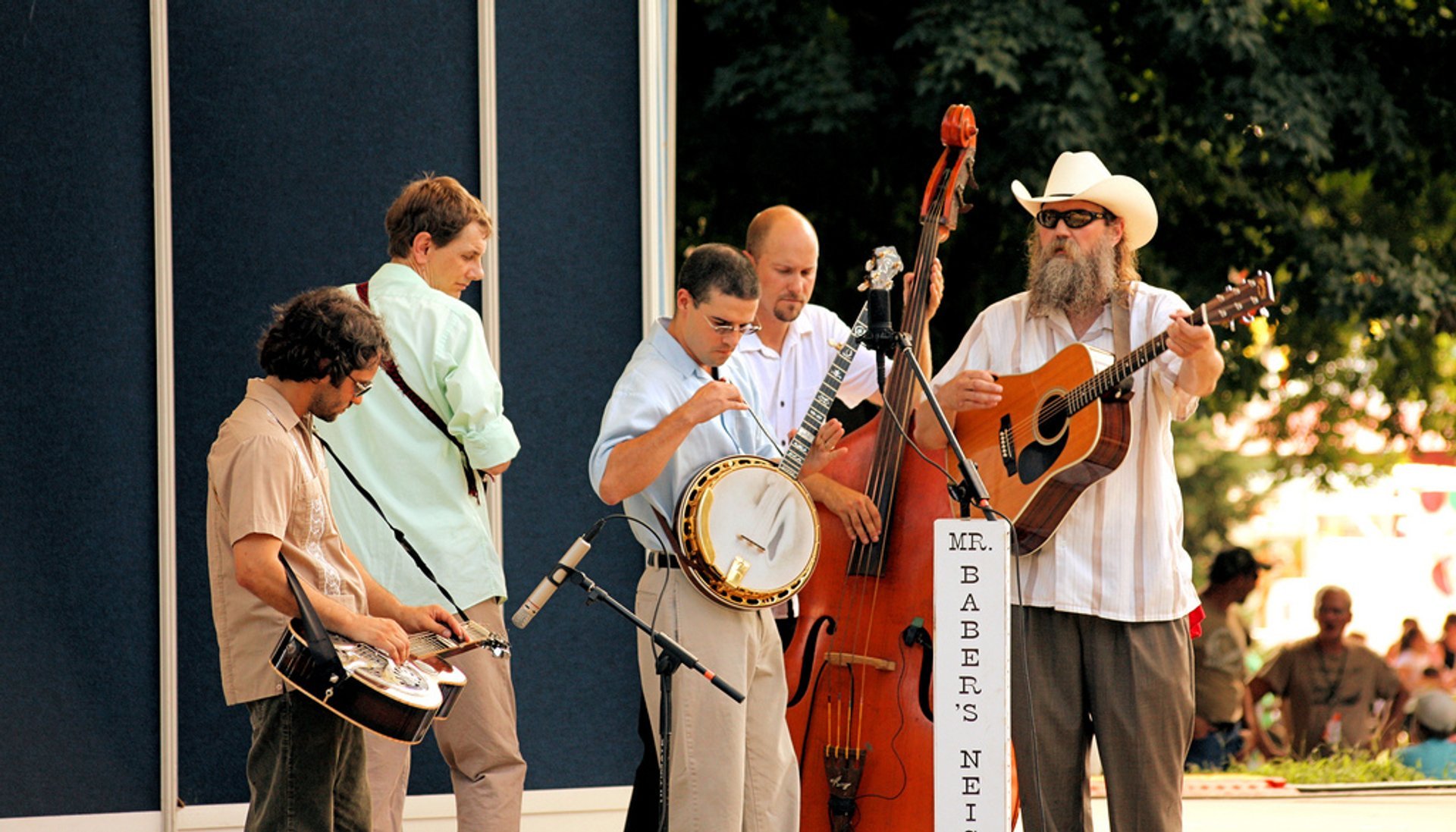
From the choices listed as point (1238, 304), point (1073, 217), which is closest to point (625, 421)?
point (1073, 217)

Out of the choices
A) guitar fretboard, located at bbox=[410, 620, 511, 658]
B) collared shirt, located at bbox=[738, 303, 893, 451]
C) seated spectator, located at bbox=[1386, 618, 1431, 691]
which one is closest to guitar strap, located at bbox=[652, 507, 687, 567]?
guitar fretboard, located at bbox=[410, 620, 511, 658]

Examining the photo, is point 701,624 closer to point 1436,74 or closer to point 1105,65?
point 1105,65

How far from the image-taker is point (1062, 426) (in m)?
4.02

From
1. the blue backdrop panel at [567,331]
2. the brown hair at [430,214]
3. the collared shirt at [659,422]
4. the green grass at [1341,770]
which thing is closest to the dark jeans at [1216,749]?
the green grass at [1341,770]

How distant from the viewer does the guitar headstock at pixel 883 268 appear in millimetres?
3754

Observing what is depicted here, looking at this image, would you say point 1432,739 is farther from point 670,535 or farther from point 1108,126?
point 670,535

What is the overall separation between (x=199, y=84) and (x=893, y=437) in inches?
114

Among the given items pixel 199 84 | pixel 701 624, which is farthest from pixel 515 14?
pixel 701 624

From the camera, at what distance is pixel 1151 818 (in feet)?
12.8

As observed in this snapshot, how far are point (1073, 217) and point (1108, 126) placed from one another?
15.5ft

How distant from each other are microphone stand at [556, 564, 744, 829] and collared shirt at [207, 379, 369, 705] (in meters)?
0.52

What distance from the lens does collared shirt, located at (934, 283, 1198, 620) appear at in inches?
156

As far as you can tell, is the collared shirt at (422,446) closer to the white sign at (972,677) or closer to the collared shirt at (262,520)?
the collared shirt at (262,520)

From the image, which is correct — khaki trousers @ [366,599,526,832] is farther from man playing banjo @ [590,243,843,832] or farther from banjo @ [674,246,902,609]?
banjo @ [674,246,902,609]
